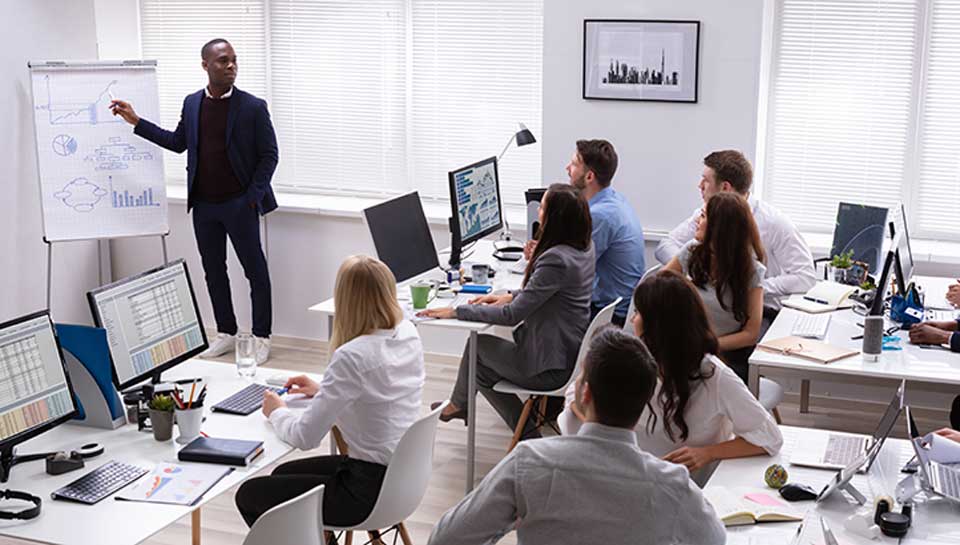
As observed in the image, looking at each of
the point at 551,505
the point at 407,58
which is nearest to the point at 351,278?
the point at 551,505

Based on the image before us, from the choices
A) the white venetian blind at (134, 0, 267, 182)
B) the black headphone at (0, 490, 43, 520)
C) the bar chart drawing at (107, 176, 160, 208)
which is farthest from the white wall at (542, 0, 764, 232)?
the black headphone at (0, 490, 43, 520)

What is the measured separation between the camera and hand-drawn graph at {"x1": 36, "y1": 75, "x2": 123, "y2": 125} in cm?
645

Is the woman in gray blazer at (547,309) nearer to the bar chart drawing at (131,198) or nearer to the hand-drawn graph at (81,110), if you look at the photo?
the bar chart drawing at (131,198)

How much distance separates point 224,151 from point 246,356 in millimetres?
2856

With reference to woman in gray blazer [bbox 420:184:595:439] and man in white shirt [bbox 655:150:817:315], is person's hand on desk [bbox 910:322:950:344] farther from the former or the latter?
woman in gray blazer [bbox 420:184:595:439]

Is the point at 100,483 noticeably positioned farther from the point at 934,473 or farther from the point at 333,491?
the point at 934,473

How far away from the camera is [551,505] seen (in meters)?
2.34

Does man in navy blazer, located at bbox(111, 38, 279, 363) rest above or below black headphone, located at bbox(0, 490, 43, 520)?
above

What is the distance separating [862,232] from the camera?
5.66 metres

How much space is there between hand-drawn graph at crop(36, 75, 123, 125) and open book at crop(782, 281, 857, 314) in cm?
394

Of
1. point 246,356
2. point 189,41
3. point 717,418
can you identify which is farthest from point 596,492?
point 189,41

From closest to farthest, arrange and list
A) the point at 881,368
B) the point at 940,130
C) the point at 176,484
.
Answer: the point at 176,484, the point at 881,368, the point at 940,130

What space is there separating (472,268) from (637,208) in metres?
1.29

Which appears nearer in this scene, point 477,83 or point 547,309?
point 547,309
